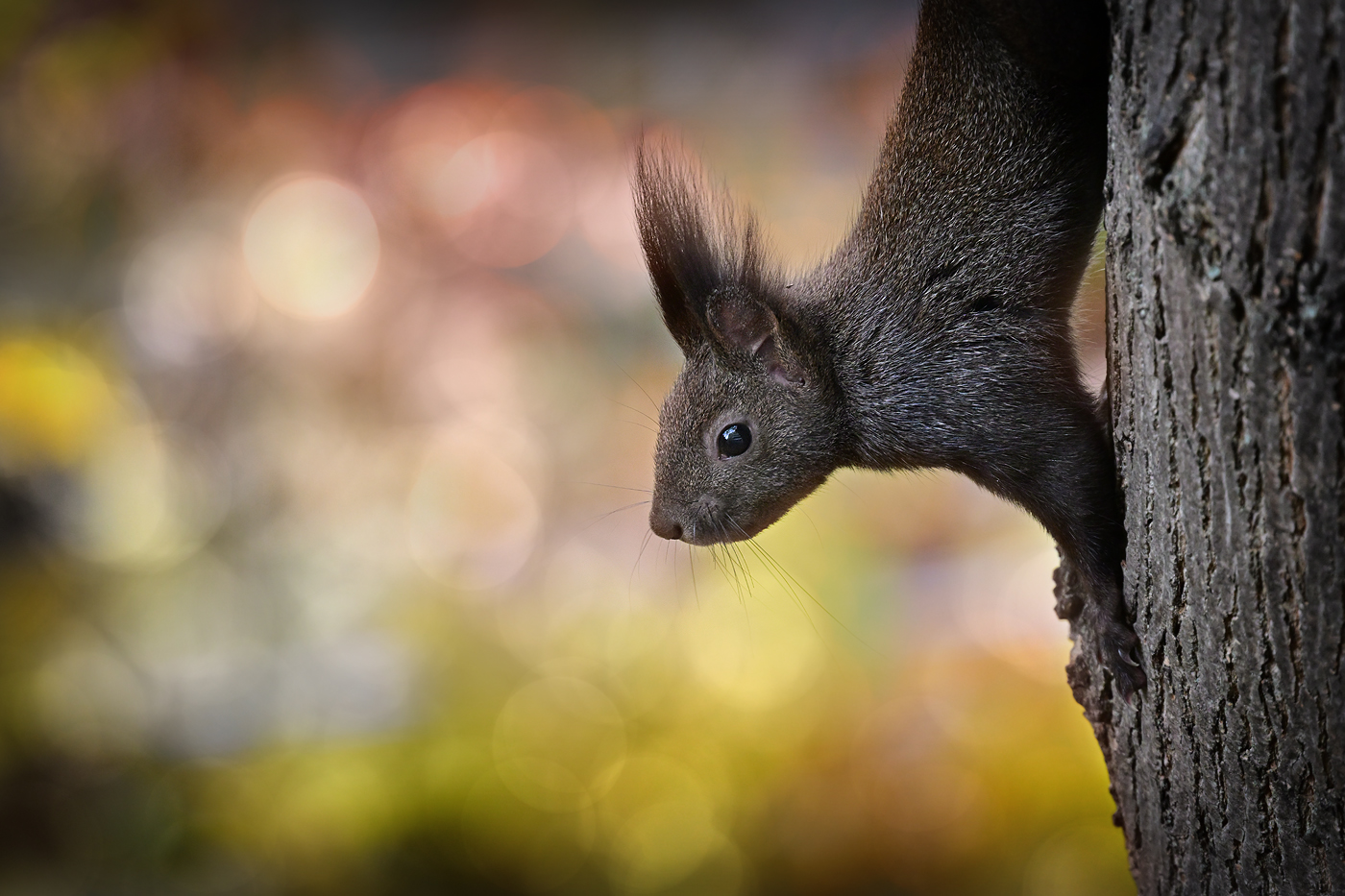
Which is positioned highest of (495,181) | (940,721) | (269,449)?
(495,181)

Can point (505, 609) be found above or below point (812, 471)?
above

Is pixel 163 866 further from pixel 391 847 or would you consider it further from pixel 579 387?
pixel 579 387

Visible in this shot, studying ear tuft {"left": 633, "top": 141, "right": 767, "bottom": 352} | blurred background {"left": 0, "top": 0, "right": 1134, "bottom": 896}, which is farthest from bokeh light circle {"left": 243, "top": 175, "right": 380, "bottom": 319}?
ear tuft {"left": 633, "top": 141, "right": 767, "bottom": 352}

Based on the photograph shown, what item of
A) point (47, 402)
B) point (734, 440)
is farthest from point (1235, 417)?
point (47, 402)

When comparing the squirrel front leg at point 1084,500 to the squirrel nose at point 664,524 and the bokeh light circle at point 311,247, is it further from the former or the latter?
the bokeh light circle at point 311,247

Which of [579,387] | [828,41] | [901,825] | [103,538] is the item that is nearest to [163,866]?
[103,538]

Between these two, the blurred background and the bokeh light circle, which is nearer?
the blurred background

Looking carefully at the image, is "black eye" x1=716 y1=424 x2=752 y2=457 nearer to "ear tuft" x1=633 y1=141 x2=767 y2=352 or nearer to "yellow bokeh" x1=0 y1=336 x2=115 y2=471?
"ear tuft" x1=633 y1=141 x2=767 y2=352

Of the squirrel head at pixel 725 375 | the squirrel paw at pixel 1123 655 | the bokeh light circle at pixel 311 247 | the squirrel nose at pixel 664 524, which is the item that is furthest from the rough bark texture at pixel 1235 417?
the bokeh light circle at pixel 311 247
